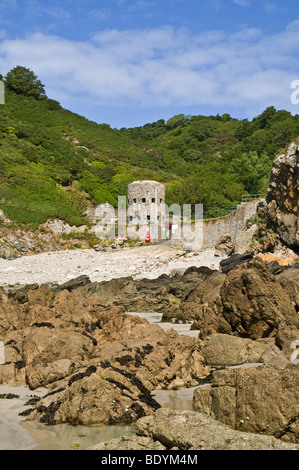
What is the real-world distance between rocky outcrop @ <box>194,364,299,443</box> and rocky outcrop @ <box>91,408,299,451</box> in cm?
53

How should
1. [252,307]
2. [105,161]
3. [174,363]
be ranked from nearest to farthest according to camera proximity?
[174,363] < [252,307] < [105,161]

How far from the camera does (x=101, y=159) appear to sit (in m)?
62.9

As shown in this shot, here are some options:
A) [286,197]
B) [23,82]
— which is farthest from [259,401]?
[23,82]

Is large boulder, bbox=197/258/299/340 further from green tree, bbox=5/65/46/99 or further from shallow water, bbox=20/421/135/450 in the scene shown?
green tree, bbox=5/65/46/99

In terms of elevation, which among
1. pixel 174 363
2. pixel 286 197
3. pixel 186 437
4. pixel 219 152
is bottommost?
pixel 174 363

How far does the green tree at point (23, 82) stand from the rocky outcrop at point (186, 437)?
88093mm

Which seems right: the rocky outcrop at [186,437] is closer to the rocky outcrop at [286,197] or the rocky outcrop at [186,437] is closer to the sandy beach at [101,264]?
the sandy beach at [101,264]

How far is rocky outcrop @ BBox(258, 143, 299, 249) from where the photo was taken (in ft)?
73.8

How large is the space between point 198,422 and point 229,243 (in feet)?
79.4

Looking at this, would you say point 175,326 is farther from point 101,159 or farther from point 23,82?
point 23,82

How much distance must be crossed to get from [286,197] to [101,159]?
42653mm

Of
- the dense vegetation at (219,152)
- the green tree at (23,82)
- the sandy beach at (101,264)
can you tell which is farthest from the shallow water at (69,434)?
the green tree at (23,82)
